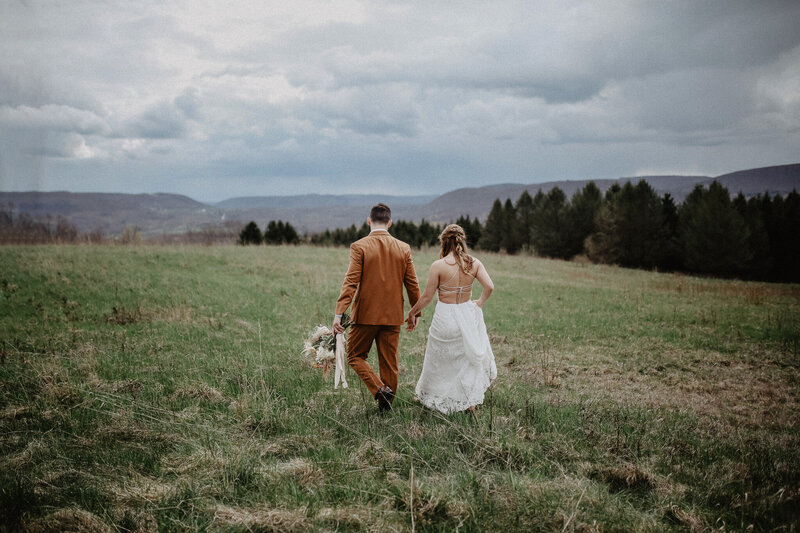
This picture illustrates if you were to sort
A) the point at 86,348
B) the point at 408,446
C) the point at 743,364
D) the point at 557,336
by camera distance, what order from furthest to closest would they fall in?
the point at 557,336, the point at 743,364, the point at 86,348, the point at 408,446

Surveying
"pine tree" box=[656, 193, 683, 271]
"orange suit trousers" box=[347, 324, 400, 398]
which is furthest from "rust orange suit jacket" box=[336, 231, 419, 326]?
"pine tree" box=[656, 193, 683, 271]

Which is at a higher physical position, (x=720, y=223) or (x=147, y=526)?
(x=720, y=223)

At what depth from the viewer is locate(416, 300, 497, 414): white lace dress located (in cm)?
549

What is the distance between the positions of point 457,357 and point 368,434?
1523 millimetres

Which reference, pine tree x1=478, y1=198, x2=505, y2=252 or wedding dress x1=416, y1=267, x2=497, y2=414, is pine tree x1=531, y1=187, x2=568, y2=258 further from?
wedding dress x1=416, y1=267, x2=497, y2=414

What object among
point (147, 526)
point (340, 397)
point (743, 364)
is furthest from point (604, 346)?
point (147, 526)

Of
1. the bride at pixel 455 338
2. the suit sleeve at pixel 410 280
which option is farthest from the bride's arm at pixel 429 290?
the suit sleeve at pixel 410 280

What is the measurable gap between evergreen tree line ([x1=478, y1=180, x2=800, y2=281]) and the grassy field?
32353 millimetres

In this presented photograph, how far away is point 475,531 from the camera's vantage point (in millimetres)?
3162

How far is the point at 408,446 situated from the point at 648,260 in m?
46.6

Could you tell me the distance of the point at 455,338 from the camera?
5.55 m

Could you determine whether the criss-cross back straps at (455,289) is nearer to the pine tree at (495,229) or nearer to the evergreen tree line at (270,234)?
the evergreen tree line at (270,234)

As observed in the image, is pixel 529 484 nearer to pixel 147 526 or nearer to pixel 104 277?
pixel 147 526

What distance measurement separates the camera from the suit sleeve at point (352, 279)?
17.6ft
